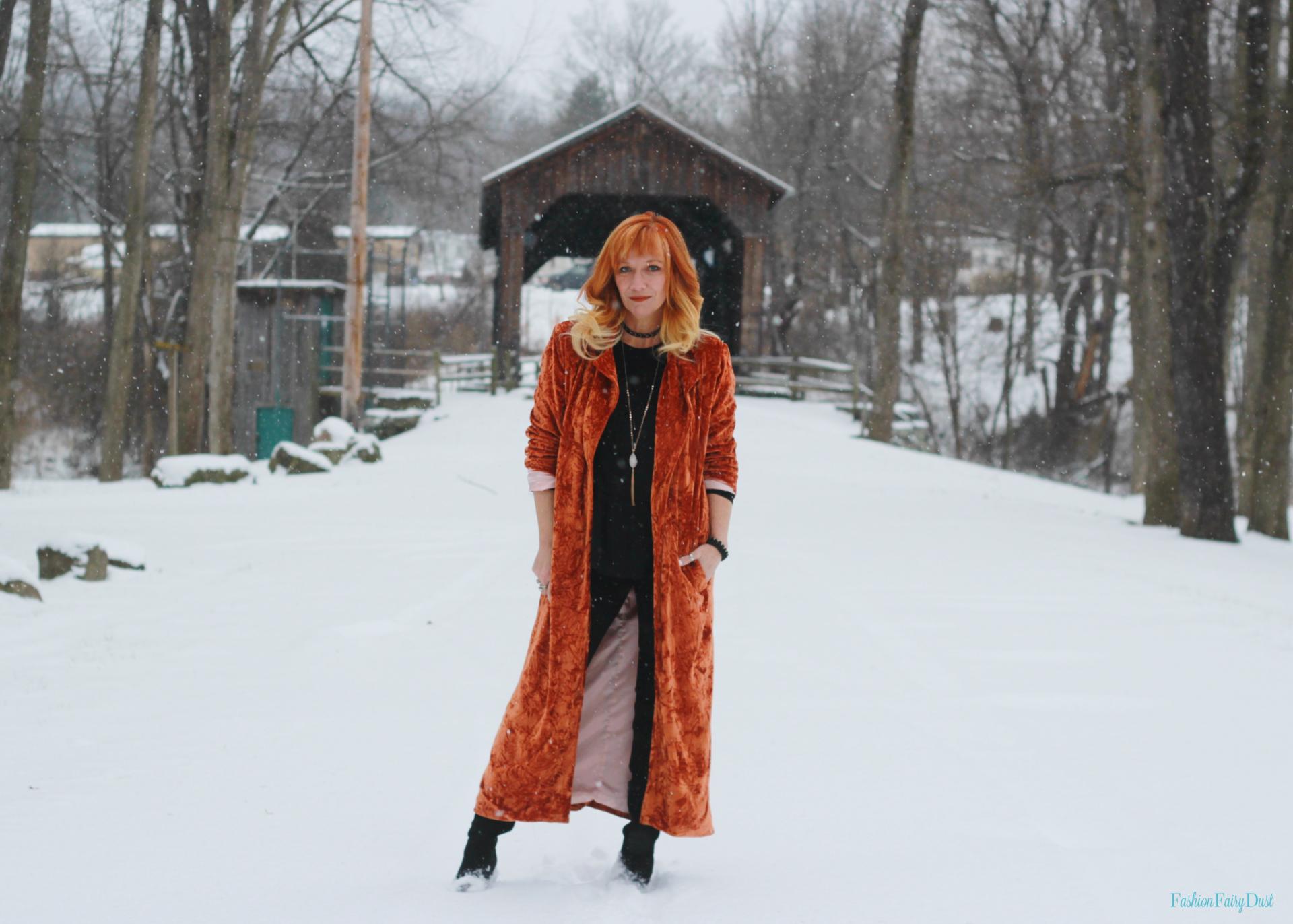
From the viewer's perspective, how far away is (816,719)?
16.2 ft

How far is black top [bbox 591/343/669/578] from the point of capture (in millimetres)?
3092

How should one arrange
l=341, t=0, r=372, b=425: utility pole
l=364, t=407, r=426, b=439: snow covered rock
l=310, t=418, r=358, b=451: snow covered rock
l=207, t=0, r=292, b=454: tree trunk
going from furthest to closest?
l=364, t=407, r=426, b=439: snow covered rock → l=341, t=0, r=372, b=425: utility pole → l=207, t=0, r=292, b=454: tree trunk → l=310, t=418, r=358, b=451: snow covered rock

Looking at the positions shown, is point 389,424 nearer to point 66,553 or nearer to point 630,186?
point 630,186

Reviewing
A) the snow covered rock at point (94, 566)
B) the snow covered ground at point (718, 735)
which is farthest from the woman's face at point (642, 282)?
the snow covered rock at point (94, 566)

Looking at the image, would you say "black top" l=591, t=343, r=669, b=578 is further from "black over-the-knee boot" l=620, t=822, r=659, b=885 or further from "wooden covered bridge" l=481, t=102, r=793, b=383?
"wooden covered bridge" l=481, t=102, r=793, b=383

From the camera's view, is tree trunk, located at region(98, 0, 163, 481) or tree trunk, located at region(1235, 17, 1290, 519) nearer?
tree trunk, located at region(1235, 17, 1290, 519)

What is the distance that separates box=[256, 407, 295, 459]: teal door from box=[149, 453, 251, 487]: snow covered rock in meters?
12.0

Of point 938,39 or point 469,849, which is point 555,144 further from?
point 469,849

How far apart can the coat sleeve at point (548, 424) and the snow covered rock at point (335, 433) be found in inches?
509

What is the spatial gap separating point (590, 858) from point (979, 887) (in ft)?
3.61

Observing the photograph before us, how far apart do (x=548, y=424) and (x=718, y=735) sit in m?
2.03

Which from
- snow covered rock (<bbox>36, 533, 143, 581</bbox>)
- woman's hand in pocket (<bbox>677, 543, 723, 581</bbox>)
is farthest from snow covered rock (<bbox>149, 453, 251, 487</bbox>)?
woman's hand in pocket (<bbox>677, 543, 723, 581</bbox>)

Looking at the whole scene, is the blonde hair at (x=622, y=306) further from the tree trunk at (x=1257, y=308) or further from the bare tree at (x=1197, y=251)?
the tree trunk at (x=1257, y=308)

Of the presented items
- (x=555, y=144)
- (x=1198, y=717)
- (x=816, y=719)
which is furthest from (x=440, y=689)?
(x=555, y=144)
